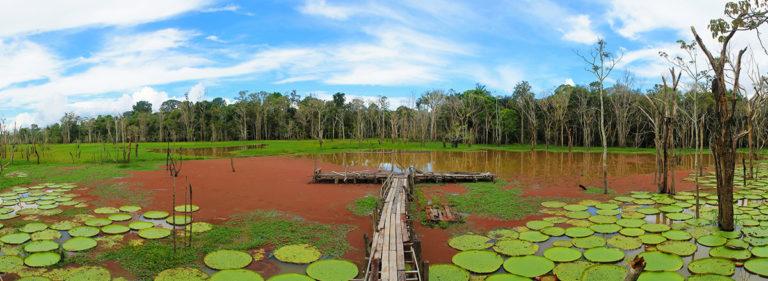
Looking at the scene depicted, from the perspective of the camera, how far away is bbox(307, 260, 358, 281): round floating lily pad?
27.2ft

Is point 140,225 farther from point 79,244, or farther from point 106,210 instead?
point 106,210

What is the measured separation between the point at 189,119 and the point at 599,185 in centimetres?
7109

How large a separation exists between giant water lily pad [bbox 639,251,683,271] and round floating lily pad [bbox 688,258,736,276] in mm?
257

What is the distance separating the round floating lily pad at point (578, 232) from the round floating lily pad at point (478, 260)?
290cm

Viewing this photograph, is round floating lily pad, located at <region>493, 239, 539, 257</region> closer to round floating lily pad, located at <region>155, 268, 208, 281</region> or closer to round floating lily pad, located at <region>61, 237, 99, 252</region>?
round floating lily pad, located at <region>155, 268, 208, 281</region>

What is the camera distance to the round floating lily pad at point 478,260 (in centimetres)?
856

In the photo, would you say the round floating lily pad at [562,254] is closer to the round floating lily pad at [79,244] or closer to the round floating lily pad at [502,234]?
the round floating lily pad at [502,234]

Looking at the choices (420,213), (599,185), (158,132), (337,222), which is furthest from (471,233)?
(158,132)

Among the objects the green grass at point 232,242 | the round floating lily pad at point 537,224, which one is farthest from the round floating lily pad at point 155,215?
the round floating lily pad at point 537,224

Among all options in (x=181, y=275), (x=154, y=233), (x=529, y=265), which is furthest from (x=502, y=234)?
(x=154, y=233)

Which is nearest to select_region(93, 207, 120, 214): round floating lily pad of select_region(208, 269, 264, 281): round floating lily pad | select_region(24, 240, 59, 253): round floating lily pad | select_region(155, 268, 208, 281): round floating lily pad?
select_region(24, 240, 59, 253): round floating lily pad

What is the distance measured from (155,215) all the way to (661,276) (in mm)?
14518

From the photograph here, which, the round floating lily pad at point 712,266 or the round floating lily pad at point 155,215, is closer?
the round floating lily pad at point 712,266

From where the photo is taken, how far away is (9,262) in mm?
8742
